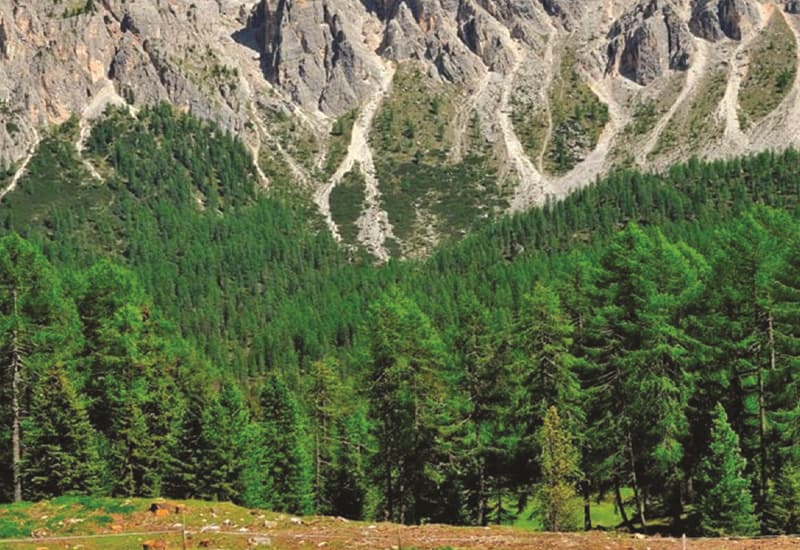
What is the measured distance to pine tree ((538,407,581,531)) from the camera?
31922 millimetres

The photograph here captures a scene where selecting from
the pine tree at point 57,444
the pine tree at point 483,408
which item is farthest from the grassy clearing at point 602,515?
the pine tree at point 57,444

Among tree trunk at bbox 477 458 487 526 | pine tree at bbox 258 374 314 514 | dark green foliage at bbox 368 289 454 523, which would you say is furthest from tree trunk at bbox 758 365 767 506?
pine tree at bbox 258 374 314 514

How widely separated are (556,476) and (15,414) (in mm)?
25170

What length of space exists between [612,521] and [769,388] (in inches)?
542

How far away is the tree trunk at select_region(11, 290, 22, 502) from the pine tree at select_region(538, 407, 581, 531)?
23.6m

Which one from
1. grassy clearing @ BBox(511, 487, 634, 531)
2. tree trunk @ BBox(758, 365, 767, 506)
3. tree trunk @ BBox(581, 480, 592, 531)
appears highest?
tree trunk @ BBox(758, 365, 767, 506)

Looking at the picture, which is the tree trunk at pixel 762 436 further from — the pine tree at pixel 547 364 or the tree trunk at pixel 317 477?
the tree trunk at pixel 317 477

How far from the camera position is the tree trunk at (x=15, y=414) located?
35.0 meters

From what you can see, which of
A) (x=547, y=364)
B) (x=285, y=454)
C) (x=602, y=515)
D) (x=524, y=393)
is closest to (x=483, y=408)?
(x=524, y=393)

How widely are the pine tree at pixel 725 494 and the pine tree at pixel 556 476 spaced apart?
17.4ft

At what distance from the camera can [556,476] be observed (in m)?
32.2

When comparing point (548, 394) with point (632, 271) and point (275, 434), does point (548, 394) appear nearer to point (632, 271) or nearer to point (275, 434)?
point (632, 271)

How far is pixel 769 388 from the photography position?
1305 inches

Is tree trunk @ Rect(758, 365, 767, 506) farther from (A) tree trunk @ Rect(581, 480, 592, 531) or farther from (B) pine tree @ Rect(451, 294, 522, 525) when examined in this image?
(B) pine tree @ Rect(451, 294, 522, 525)
